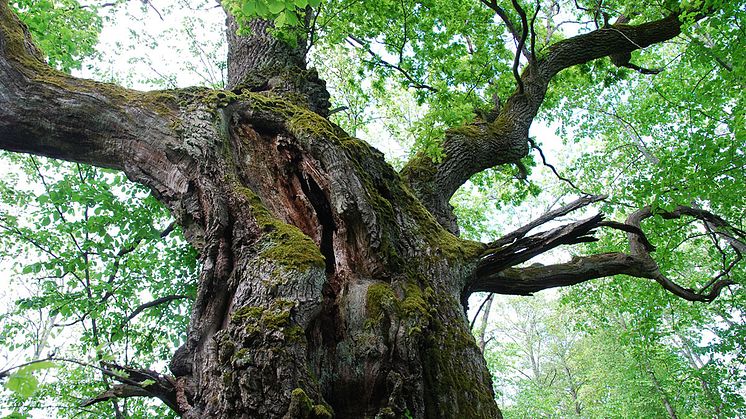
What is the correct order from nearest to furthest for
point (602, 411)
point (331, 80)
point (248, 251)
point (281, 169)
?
point (248, 251)
point (281, 169)
point (331, 80)
point (602, 411)

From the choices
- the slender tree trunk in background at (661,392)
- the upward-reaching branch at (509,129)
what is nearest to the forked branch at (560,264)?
the upward-reaching branch at (509,129)

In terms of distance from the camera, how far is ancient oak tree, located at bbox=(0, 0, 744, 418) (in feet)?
7.89

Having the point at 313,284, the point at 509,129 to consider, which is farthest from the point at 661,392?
the point at 313,284

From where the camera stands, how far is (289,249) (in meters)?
2.71

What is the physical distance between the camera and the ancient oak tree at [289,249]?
7.89ft

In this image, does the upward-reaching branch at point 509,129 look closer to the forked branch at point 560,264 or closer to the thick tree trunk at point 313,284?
the forked branch at point 560,264

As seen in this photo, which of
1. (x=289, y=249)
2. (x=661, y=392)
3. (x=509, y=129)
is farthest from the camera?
(x=661, y=392)

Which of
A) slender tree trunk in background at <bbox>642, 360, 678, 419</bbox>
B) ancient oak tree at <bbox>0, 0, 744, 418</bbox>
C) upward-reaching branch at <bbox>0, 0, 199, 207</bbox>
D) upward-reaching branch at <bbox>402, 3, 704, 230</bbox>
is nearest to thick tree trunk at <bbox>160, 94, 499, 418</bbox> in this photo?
ancient oak tree at <bbox>0, 0, 744, 418</bbox>

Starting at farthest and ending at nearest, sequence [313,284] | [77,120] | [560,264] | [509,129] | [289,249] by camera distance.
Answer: [509,129]
[560,264]
[77,120]
[289,249]
[313,284]

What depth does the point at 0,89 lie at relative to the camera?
10.4ft

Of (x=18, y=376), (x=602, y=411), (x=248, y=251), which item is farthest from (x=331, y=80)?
(x=602, y=411)

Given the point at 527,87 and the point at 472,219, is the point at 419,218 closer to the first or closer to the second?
the point at 527,87

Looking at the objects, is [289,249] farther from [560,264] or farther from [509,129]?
[509,129]

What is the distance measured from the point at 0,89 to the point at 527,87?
5549 mm
